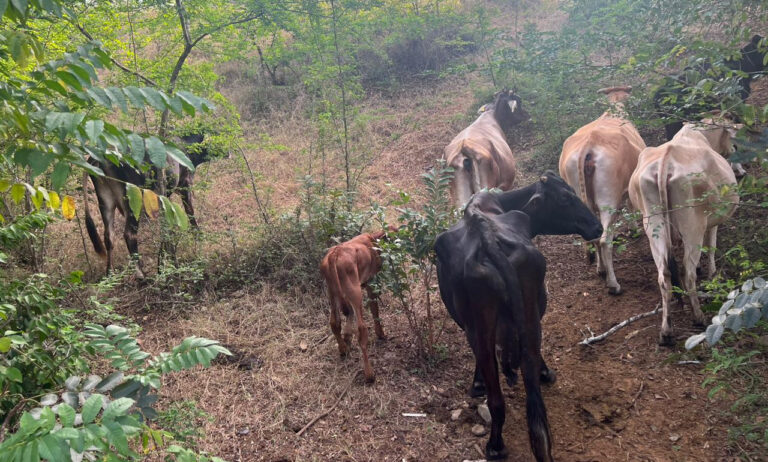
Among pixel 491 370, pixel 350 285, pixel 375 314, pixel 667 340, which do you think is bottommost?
pixel 667 340

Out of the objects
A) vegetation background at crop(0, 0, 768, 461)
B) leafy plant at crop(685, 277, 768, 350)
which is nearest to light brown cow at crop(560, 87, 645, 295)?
vegetation background at crop(0, 0, 768, 461)

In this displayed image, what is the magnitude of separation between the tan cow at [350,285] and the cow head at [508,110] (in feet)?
17.9

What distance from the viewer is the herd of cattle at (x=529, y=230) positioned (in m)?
3.51

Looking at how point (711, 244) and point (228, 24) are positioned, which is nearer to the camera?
point (711, 244)

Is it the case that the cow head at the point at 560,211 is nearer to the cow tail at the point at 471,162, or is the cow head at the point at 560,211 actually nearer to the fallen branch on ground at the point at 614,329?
the fallen branch on ground at the point at 614,329

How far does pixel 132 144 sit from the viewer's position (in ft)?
5.80

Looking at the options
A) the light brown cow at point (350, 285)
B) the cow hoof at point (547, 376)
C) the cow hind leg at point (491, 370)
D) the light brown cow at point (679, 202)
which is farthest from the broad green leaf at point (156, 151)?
the light brown cow at point (679, 202)

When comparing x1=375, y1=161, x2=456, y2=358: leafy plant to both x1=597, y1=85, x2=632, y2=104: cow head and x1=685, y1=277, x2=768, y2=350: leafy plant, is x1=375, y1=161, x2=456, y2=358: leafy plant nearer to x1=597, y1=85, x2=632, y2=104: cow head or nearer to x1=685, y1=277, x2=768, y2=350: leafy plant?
x1=685, y1=277, x2=768, y2=350: leafy plant

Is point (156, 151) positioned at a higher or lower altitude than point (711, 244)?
higher

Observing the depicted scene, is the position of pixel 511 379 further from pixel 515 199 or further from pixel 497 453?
pixel 515 199

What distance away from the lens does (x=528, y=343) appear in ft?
11.5

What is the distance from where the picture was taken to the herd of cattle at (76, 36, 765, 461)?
3.51m

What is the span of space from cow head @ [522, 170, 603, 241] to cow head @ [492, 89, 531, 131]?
16.0 ft

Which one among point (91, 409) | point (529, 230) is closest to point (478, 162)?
point (529, 230)
